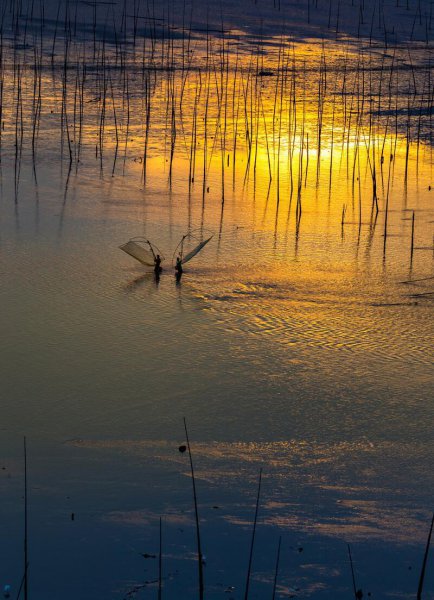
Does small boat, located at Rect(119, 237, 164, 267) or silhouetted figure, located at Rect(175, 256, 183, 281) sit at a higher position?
small boat, located at Rect(119, 237, 164, 267)

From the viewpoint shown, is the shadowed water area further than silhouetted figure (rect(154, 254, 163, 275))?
No

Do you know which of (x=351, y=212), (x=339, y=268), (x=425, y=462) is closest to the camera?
(x=425, y=462)

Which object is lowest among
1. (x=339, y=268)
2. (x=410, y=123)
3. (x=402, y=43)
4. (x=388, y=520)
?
(x=388, y=520)

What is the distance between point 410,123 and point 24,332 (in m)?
3.28

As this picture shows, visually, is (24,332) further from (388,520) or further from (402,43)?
(402,43)

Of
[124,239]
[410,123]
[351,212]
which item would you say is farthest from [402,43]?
[124,239]

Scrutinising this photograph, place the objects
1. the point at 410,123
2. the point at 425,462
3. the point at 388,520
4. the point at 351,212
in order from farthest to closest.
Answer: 1. the point at 410,123
2. the point at 351,212
3. the point at 425,462
4. the point at 388,520

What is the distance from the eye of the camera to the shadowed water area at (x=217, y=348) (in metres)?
1.69

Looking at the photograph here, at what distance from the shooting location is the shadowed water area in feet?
5.56

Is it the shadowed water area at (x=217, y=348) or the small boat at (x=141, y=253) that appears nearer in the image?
the shadowed water area at (x=217, y=348)

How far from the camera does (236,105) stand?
5.48m

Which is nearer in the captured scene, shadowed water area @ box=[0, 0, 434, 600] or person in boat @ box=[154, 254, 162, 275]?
shadowed water area @ box=[0, 0, 434, 600]

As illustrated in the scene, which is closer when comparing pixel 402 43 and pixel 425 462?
pixel 425 462

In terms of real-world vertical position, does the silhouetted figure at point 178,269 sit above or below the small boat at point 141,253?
below
